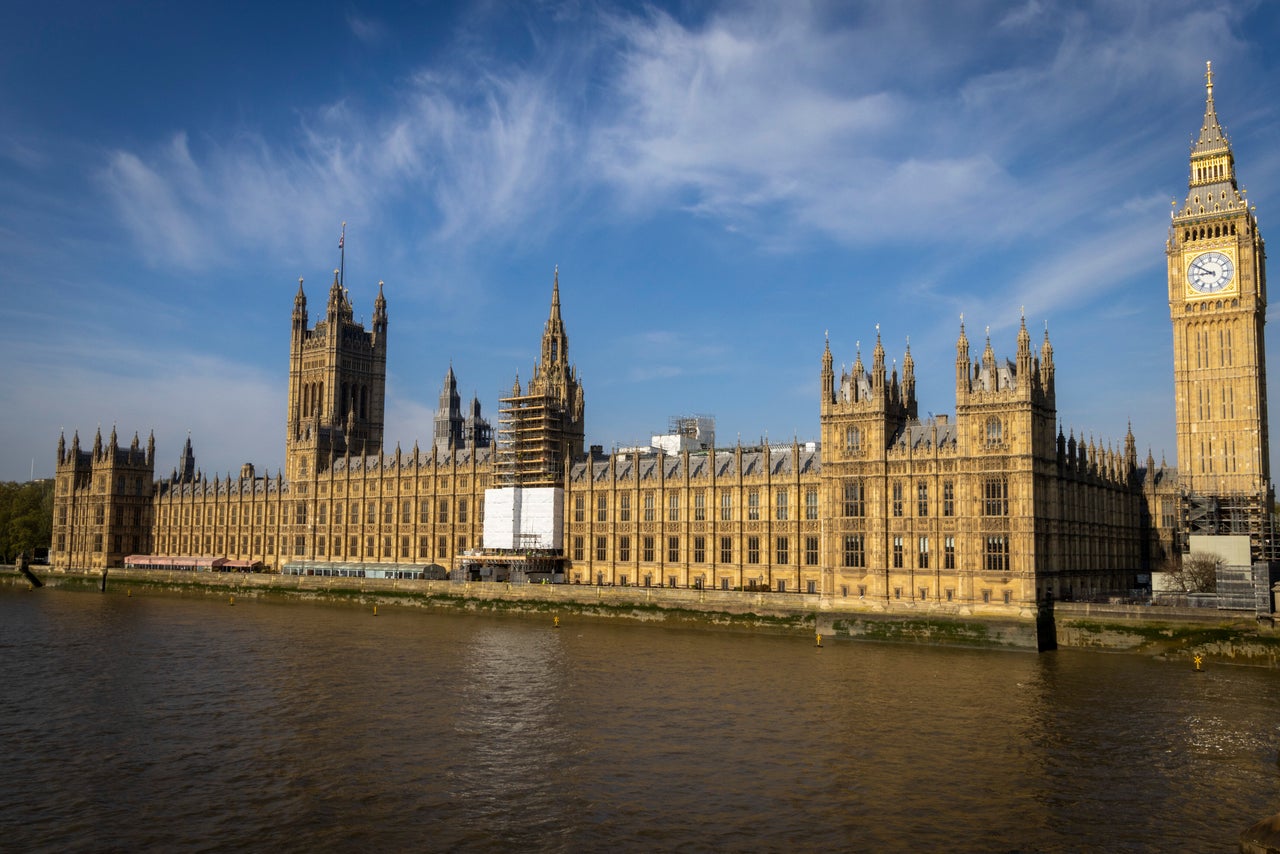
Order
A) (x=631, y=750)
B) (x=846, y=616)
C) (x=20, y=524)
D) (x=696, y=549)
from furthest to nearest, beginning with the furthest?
(x=20, y=524)
(x=696, y=549)
(x=846, y=616)
(x=631, y=750)

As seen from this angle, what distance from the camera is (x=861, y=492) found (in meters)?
82.9

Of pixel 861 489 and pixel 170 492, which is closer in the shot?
pixel 861 489

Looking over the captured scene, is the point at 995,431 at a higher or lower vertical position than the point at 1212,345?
lower

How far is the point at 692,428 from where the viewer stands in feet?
456

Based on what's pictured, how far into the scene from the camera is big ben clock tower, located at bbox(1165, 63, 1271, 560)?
98.7 m

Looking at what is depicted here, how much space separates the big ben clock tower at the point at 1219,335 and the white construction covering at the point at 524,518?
6449 centimetres

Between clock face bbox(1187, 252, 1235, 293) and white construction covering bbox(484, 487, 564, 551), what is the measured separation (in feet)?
227

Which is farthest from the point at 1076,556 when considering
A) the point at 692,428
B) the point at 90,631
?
the point at 90,631

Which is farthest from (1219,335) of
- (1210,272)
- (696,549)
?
(696,549)

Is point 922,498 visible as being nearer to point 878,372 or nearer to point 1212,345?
point 878,372

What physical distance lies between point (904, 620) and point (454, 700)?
37247 millimetres

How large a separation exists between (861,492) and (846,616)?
35.3 feet

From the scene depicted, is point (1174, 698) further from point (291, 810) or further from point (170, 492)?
point (170, 492)

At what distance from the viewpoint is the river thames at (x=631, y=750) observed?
32.0 metres
